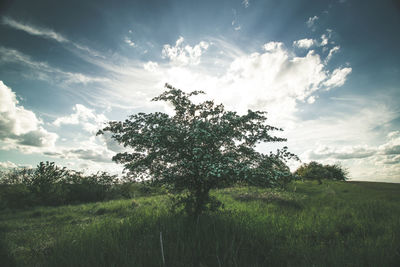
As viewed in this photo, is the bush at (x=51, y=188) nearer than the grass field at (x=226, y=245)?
No

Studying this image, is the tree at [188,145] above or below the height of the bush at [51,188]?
above

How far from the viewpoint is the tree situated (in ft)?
15.4

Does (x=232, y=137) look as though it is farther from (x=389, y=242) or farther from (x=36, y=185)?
(x=36, y=185)

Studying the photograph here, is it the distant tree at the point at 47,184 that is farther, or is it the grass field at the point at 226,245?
the distant tree at the point at 47,184

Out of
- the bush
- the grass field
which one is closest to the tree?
the grass field

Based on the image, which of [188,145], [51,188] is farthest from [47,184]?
[188,145]

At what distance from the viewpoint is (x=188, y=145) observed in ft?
16.3

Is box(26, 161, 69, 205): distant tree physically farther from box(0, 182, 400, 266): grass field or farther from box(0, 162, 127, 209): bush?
box(0, 182, 400, 266): grass field

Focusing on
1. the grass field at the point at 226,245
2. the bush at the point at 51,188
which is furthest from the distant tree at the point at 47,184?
the grass field at the point at 226,245

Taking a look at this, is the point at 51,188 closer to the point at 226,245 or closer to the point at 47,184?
the point at 47,184

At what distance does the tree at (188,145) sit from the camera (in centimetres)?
471

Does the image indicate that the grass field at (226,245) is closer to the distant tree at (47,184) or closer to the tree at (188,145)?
the tree at (188,145)

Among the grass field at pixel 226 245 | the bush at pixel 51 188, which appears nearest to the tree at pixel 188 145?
the grass field at pixel 226 245

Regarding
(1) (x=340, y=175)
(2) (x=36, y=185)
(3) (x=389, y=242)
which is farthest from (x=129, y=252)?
(1) (x=340, y=175)
